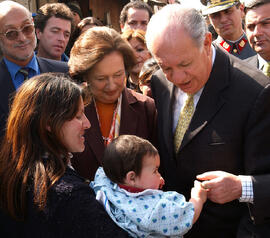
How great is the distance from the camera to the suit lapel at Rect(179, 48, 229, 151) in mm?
2361

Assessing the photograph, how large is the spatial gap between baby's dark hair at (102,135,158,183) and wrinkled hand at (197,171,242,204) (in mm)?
363

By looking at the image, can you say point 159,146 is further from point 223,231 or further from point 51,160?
point 51,160

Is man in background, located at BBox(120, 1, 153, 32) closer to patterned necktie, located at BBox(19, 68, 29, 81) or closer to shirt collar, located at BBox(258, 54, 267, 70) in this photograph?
shirt collar, located at BBox(258, 54, 267, 70)

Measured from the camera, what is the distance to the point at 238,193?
7.09ft

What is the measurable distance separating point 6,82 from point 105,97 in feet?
3.25

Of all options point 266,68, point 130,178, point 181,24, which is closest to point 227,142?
point 130,178

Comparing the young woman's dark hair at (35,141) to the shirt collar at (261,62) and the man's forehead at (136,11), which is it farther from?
the man's forehead at (136,11)

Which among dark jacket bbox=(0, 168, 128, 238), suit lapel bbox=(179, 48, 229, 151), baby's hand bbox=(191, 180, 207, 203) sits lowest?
baby's hand bbox=(191, 180, 207, 203)

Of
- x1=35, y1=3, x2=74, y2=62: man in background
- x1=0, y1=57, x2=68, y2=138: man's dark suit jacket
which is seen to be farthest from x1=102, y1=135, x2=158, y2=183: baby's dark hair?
x1=35, y1=3, x2=74, y2=62: man in background

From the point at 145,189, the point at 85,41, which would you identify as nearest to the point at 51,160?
the point at 145,189

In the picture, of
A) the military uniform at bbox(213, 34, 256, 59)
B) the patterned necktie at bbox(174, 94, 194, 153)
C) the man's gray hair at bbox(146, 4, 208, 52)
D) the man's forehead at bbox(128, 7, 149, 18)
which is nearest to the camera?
the man's gray hair at bbox(146, 4, 208, 52)

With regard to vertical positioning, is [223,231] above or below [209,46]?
below

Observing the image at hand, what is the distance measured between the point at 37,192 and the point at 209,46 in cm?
145

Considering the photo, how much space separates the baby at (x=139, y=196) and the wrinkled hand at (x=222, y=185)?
0.06 meters
